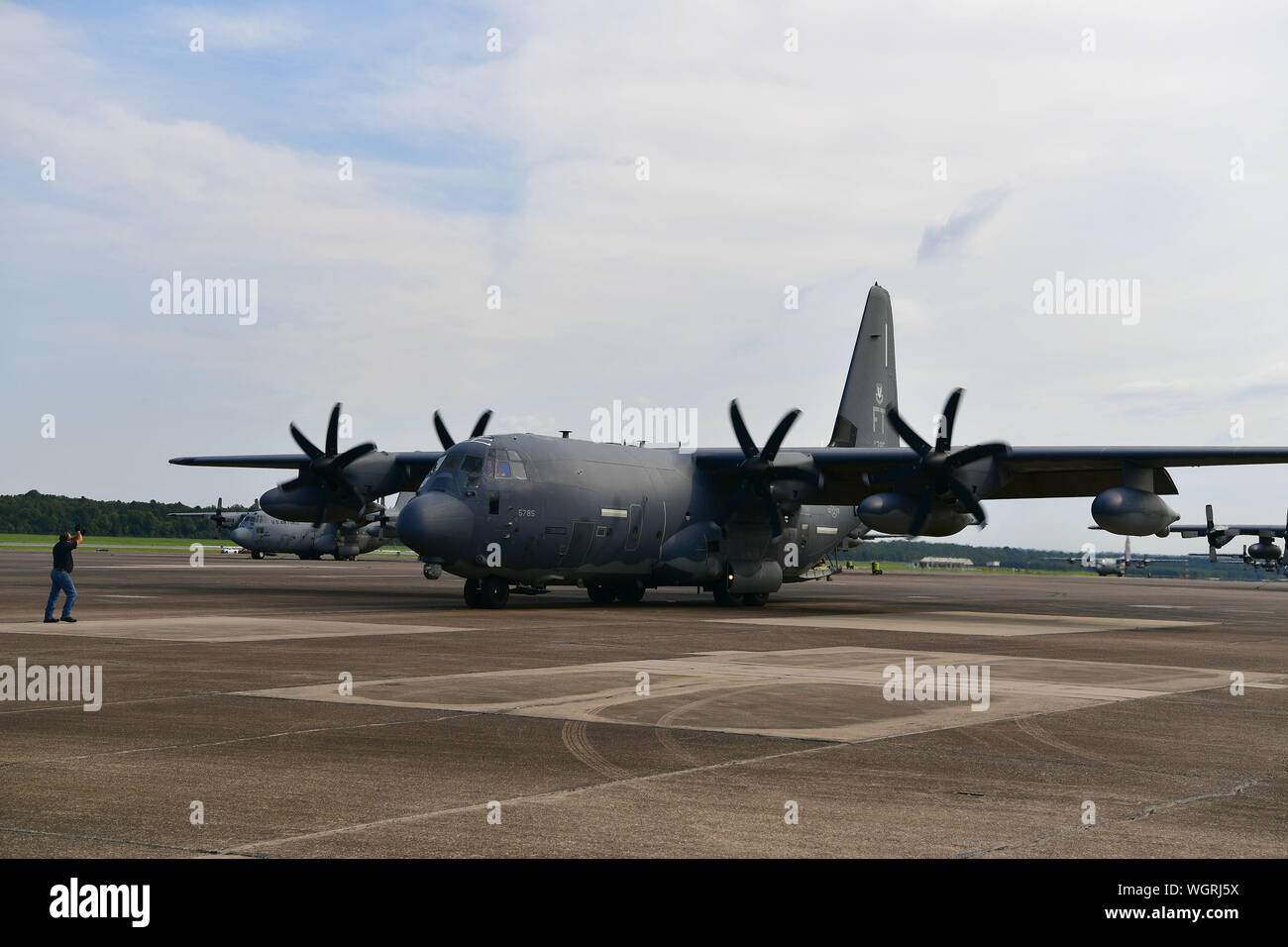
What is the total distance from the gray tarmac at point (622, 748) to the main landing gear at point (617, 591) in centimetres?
1233

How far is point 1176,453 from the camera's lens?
31.4 meters

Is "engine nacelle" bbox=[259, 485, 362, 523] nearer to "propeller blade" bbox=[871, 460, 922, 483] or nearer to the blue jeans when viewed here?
the blue jeans

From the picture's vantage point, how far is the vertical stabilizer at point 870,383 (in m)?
42.2

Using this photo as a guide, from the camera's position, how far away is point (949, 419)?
32.7 meters

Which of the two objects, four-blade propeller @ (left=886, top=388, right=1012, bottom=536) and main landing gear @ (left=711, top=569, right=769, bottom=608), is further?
main landing gear @ (left=711, top=569, right=769, bottom=608)

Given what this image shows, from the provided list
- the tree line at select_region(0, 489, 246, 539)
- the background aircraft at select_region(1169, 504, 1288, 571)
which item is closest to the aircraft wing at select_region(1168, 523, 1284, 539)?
the background aircraft at select_region(1169, 504, 1288, 571)

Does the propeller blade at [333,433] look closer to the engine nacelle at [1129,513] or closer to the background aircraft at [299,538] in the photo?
the engine nacelle at [1129,513]

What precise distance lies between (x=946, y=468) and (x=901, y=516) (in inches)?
67.7

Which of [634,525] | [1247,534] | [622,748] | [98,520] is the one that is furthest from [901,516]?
[98,520]

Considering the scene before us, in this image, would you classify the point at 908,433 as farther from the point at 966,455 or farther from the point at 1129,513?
the point at 1129,513

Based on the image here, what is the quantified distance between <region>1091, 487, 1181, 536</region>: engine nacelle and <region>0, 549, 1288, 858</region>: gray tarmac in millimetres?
7240

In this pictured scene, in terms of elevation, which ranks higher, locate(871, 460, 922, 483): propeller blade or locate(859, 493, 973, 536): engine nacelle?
locate(871, 460, 922, 483): propeller blade

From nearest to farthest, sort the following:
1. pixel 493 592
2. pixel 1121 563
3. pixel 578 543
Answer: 1. pixel 493 592
2. pixel 578 543
3. pixel 1121 563

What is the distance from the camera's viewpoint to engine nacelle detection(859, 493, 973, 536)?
32.1m
